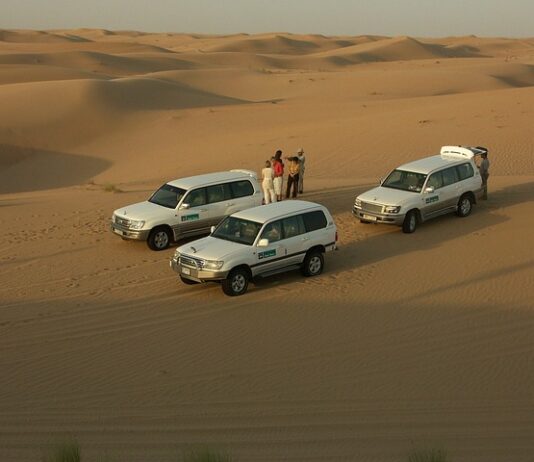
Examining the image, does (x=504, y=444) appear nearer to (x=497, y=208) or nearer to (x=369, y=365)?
(x=369, y=365)

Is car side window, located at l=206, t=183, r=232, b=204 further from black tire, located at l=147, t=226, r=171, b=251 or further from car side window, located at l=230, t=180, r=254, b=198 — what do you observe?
black tire, located at l=147, t=226, r=171, b=251

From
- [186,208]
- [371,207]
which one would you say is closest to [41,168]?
[186,208]

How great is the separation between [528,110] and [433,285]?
79.0ft

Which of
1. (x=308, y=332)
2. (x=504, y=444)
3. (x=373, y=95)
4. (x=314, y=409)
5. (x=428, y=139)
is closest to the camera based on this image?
(x=504, y=444)

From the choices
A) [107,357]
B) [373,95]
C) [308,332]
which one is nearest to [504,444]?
[308,332]

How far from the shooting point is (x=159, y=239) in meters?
17.4

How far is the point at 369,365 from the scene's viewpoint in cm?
1153

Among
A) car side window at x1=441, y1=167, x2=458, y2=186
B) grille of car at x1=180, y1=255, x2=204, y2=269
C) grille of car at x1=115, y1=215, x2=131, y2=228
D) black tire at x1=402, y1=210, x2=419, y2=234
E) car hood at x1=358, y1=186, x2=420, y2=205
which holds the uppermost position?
car side window at x1=441, y1=167, x2=458, y2=186

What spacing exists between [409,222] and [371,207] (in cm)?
92

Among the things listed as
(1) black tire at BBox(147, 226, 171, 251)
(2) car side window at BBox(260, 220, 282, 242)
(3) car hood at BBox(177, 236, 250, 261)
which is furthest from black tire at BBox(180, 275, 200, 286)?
(1) black tire at BBox(147, 226, 171, 251)

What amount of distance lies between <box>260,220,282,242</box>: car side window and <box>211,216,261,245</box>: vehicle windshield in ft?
0.46

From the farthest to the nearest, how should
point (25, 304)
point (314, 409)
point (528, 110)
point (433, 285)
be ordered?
point (528, 110) < point (433, 285) < point (25, 304) < point (314, 409)

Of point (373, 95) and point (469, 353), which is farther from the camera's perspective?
point (373, 95)

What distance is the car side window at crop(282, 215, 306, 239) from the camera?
50.3ft
